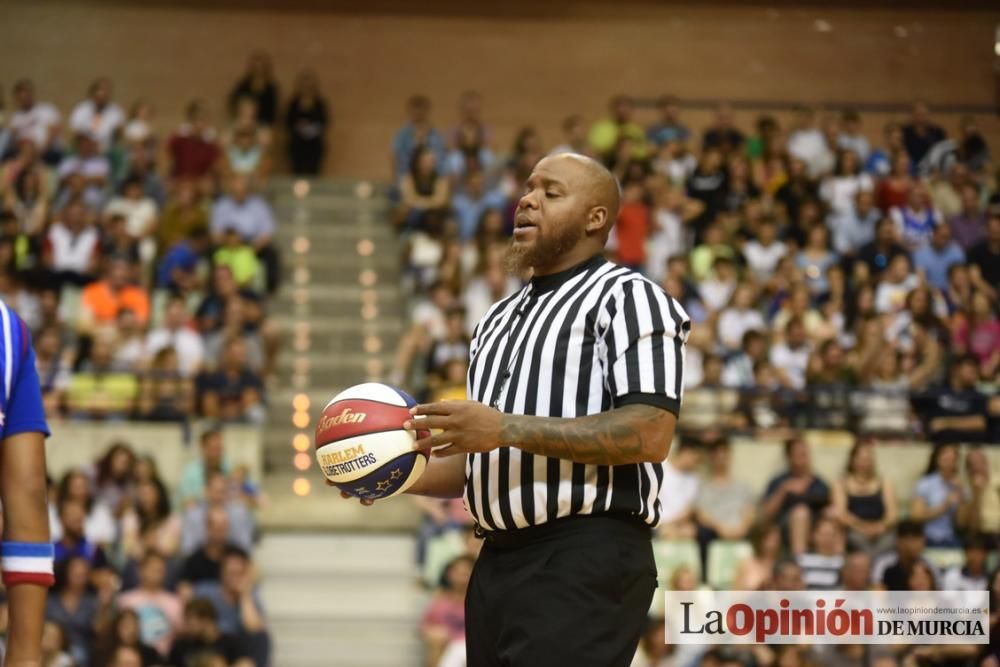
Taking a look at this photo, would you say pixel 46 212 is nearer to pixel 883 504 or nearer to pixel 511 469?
pixel 883 504

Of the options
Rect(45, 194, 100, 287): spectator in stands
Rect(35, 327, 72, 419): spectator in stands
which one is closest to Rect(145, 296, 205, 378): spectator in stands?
Rect(35, 327, 72, 419): spectator in stands

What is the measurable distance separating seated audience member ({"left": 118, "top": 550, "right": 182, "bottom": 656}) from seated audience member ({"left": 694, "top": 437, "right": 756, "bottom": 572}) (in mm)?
3272

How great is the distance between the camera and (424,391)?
1020 centimetres

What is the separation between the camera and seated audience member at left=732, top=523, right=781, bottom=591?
8.84m

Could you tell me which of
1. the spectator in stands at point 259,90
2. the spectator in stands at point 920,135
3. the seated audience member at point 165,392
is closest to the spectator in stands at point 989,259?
the spectator in stands at point 920,135

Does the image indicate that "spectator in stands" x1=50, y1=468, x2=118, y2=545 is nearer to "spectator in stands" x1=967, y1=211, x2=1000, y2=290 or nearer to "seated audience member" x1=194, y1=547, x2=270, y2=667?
"seated audience member" x1=194, y1=547, x2=270, y2=667

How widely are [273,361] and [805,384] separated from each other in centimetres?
394

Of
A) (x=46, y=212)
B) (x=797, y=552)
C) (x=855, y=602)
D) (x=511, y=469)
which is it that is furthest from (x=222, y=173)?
(x=511, y=469)

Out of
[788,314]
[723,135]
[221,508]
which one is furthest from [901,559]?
[723,135]

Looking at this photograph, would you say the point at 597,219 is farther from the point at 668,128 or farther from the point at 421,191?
the point at 668,128

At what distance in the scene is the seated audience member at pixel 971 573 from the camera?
8719mm

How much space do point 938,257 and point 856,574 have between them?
4.03 meters

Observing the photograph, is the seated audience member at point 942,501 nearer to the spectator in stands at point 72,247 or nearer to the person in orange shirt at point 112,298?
the person in orange shirt at point 112,298

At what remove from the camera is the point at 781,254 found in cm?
1197
